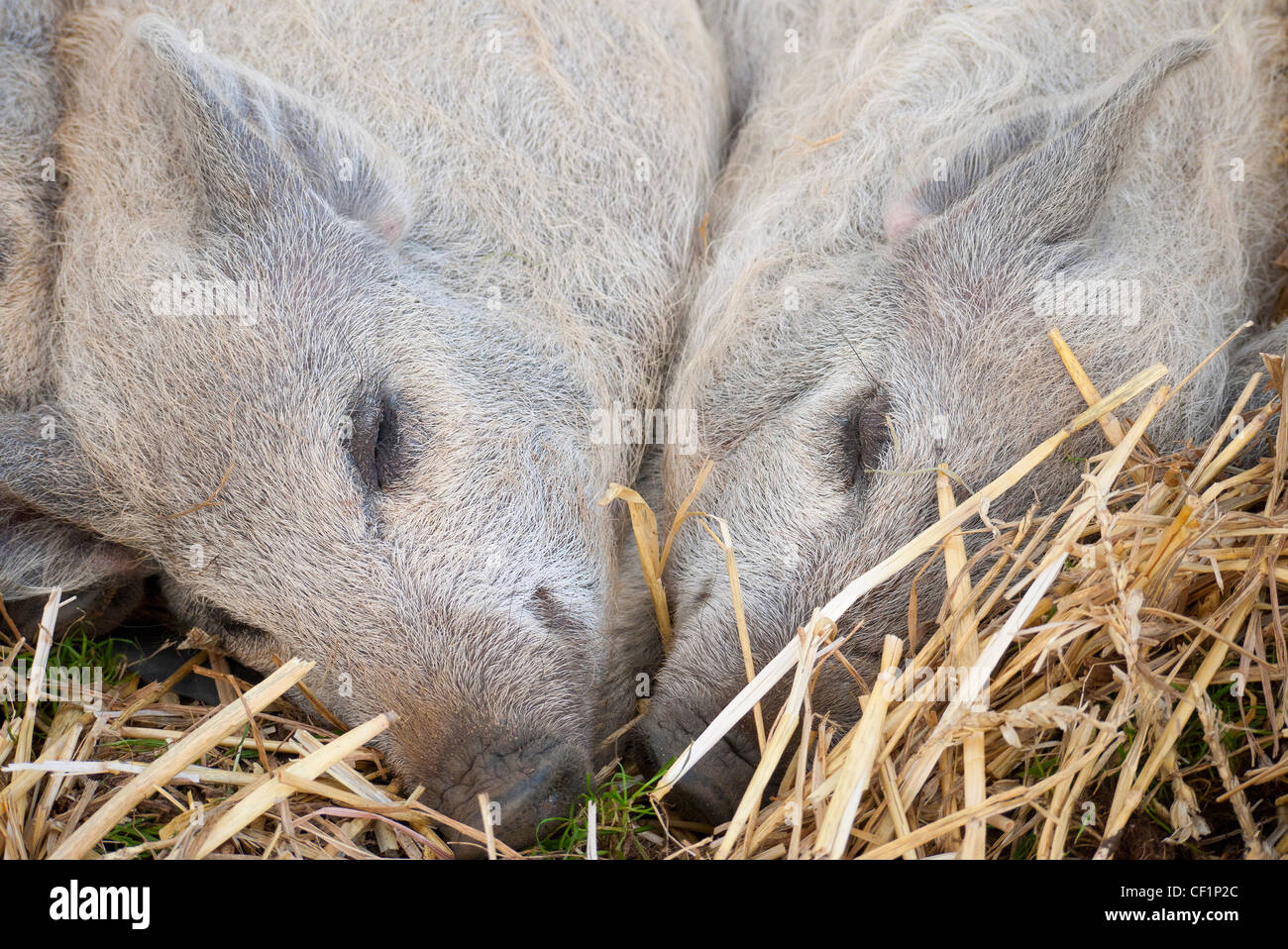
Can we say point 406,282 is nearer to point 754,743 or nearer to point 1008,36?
point 754,743

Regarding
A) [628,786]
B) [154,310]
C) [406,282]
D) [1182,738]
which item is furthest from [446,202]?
[1182,738]

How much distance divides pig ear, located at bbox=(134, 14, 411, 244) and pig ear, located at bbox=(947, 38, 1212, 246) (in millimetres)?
1700

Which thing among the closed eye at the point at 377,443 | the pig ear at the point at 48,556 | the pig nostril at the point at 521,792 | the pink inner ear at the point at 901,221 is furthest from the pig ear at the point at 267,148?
the pig nostril at the point at 521,792

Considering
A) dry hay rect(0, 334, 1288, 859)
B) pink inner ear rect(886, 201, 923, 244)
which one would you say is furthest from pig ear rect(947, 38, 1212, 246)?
dry hay rect(0, 334, 1288, 859)

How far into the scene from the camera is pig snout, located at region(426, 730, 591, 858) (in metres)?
2.93

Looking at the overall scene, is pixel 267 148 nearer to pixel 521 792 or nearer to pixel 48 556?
pixel 48 556

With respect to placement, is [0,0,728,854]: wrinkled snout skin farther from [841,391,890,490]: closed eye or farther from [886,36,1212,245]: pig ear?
[886,36,1212,245]: pig ear

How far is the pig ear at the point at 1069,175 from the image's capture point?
3.13 meters

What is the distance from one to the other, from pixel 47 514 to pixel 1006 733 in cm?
267

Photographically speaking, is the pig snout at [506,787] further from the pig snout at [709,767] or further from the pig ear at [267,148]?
the pig ear at [267,148]

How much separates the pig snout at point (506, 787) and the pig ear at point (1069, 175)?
6.23 feet

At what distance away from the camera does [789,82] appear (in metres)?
4.24

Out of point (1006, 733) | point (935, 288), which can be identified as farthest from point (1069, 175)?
A: point (1006, 733)

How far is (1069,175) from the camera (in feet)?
10.6
